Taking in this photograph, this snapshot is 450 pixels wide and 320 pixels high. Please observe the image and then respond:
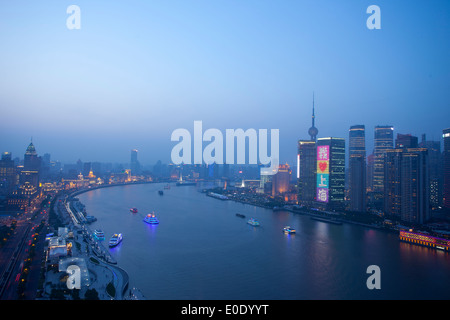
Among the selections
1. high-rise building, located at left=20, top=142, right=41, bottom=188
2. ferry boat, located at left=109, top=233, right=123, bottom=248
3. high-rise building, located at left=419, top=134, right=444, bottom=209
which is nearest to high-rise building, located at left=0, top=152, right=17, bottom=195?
high-rise building, located at left=20, top=142, right=41, bottom=188

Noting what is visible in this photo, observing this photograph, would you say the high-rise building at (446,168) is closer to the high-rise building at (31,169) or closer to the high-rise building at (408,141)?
the high-rise building at (408,141)

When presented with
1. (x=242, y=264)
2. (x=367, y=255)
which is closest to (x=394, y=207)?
(x=367, y=255)

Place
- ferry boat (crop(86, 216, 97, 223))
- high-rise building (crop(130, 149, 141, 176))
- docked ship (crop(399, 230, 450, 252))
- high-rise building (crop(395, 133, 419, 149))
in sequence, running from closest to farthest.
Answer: docked ship (crop(399, 230, 450, 252)) < ferry boat (crop(86, 216, 97, 223)) < high-rise building (crop(395, 133, 419, 149)) < high-rise building (crop(130, 149, 141, 176))

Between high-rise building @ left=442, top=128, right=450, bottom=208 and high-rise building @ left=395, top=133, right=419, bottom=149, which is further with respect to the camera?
high-rise building @ left=442, top=128, right=450, bottom=208

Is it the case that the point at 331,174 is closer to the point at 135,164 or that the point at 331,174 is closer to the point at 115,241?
the point at 115,241

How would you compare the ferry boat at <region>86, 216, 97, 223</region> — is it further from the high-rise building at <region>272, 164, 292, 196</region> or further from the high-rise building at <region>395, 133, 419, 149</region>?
the high-rise building at <region>395, 133, 419, 149</region>
